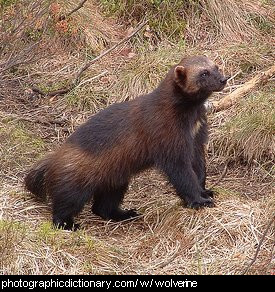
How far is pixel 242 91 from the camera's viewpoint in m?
8.19

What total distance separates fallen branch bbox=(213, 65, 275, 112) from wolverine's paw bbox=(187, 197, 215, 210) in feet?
6.80

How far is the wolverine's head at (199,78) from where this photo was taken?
6.18m

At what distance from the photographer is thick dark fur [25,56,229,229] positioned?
6141 millimetres

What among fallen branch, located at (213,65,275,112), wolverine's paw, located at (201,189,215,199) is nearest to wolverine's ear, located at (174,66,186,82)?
wolverine's paw, located at (201,189,215,199)

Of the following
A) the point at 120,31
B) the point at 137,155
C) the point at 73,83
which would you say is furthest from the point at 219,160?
the point at 120,31

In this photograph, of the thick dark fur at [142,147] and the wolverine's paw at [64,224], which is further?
the wolverine's paw at [64,224]

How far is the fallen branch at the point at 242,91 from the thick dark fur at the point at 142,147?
1689 mm

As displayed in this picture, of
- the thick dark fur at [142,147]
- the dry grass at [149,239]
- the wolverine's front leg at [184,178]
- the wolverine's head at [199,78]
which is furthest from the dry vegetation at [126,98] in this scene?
the wolverine's head at [199,78]

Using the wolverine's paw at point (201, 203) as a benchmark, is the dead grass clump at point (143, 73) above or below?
below

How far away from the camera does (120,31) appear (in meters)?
9.59

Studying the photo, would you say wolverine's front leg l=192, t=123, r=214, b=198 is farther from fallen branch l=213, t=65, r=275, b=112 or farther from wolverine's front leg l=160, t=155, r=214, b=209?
fallen branch l=213, t=65, r=275, b=112

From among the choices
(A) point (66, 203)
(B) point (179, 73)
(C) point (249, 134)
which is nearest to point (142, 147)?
(B) point (179, 73)

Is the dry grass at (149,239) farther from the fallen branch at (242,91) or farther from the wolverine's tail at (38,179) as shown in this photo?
the fallen branch at (242,91)

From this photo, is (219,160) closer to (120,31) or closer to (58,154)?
(58,154)
